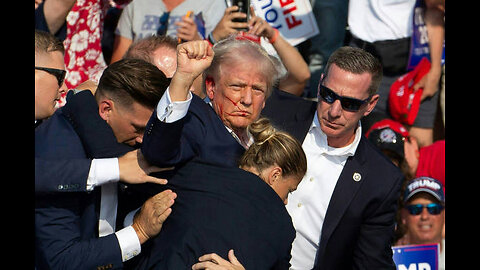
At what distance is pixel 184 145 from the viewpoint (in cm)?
330

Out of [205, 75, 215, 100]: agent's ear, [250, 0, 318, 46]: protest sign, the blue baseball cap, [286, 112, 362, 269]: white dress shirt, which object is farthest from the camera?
[250, 0, 318, 46]: protest sign

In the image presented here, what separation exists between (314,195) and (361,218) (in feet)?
0.96

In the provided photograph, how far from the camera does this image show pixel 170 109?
10.2 feet

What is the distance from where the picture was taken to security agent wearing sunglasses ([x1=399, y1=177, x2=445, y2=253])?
540 centimetres

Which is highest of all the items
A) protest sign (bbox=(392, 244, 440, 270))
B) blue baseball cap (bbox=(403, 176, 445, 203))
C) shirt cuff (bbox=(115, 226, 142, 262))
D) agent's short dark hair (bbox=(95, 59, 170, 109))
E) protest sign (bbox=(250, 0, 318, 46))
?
agent's short dark hair (bbox=(95, 59, 170, 109))

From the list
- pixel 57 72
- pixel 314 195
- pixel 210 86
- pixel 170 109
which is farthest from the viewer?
pixel 314 195

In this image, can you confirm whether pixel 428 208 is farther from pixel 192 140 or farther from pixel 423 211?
pixel 192 140

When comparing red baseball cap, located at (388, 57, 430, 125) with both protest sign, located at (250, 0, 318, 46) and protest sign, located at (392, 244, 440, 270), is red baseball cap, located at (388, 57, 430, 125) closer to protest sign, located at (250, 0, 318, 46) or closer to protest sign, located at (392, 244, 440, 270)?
protest sign, located at (250, 0, 318, 46)

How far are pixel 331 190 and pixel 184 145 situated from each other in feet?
4.57

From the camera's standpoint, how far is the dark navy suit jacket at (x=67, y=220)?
3270 millimetres

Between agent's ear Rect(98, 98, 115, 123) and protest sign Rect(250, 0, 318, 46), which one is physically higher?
agent's ear Rect(98, 98, 115, 123)

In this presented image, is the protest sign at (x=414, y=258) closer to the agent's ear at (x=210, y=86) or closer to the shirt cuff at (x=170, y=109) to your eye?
the agent's ear at (x=210, y=86)

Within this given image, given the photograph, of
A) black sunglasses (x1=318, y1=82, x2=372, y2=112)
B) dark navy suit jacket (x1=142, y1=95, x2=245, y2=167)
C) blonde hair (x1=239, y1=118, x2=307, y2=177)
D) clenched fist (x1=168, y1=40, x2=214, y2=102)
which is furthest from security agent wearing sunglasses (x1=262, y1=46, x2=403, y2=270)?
clenched fist (x1=168, y1=40, x2=214, y2=102)

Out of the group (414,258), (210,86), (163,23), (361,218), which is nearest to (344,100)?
(361,218)
